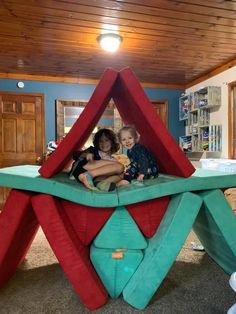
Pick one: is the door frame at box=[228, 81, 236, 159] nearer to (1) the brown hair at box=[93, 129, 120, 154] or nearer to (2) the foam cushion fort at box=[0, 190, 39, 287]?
(1) the brown hair at box=[93, 129, 120, 154]

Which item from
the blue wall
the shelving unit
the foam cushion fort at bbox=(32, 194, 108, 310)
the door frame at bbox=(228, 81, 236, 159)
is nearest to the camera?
the foam cushion fort at bbox=(32, 194, 108, 310)

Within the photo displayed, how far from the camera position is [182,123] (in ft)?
14.8

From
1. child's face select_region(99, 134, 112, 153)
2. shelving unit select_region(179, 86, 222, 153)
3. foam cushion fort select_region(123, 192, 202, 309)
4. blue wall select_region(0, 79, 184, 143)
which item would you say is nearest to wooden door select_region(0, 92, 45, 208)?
blue wall select_region(0, 79, 184, 143)

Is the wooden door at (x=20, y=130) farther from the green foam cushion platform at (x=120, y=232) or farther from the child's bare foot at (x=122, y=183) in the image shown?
the green foam cushion platform at (x=120, y=232)

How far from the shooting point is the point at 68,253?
49.6 inches

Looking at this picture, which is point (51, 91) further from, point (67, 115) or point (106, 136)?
point (106, 136)

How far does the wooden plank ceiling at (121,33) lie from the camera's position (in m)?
2.11

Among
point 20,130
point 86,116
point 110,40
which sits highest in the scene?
point 110,40

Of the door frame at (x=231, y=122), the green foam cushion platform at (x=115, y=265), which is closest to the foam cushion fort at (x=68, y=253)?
the green foam cushion platform at (x=115, y=265)

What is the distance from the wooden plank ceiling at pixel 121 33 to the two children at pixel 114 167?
1241mm

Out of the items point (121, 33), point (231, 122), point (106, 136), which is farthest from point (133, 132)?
point (231, 122)

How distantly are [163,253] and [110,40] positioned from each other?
2.22m

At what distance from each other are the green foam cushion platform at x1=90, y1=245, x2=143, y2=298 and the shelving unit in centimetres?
267

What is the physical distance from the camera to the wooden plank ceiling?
6.91ft
